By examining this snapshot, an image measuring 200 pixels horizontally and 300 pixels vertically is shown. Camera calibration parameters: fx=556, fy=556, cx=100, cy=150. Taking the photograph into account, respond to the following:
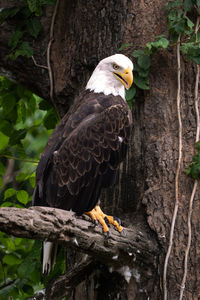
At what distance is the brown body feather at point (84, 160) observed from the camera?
3.52 metres

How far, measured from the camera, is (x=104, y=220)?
346 cm

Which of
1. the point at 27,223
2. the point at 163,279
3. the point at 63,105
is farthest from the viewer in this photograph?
the point at 63,105

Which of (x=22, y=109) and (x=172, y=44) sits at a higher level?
(x=172, y=44)

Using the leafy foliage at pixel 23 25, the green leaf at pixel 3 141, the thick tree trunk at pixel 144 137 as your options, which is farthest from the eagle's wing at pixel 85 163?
the green leaf at pixel 3 141

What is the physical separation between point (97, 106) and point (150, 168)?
0.55m

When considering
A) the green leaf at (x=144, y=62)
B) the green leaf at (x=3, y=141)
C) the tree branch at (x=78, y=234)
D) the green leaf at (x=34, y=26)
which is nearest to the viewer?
the tree branch at (x=78, y=234)

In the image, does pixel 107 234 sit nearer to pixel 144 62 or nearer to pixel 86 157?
pixel 86 157

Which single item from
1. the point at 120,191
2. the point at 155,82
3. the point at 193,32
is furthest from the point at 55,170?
the point at 193,32

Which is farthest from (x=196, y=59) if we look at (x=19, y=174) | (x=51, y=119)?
(x=19, y=174)

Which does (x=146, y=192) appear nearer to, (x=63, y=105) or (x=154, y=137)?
(x=154, y=137)

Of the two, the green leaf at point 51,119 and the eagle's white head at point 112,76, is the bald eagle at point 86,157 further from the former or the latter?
the green leaf at point 51,119

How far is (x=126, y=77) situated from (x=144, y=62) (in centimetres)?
19

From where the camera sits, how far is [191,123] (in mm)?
3744

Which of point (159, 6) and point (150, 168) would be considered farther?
point (159, 6)
